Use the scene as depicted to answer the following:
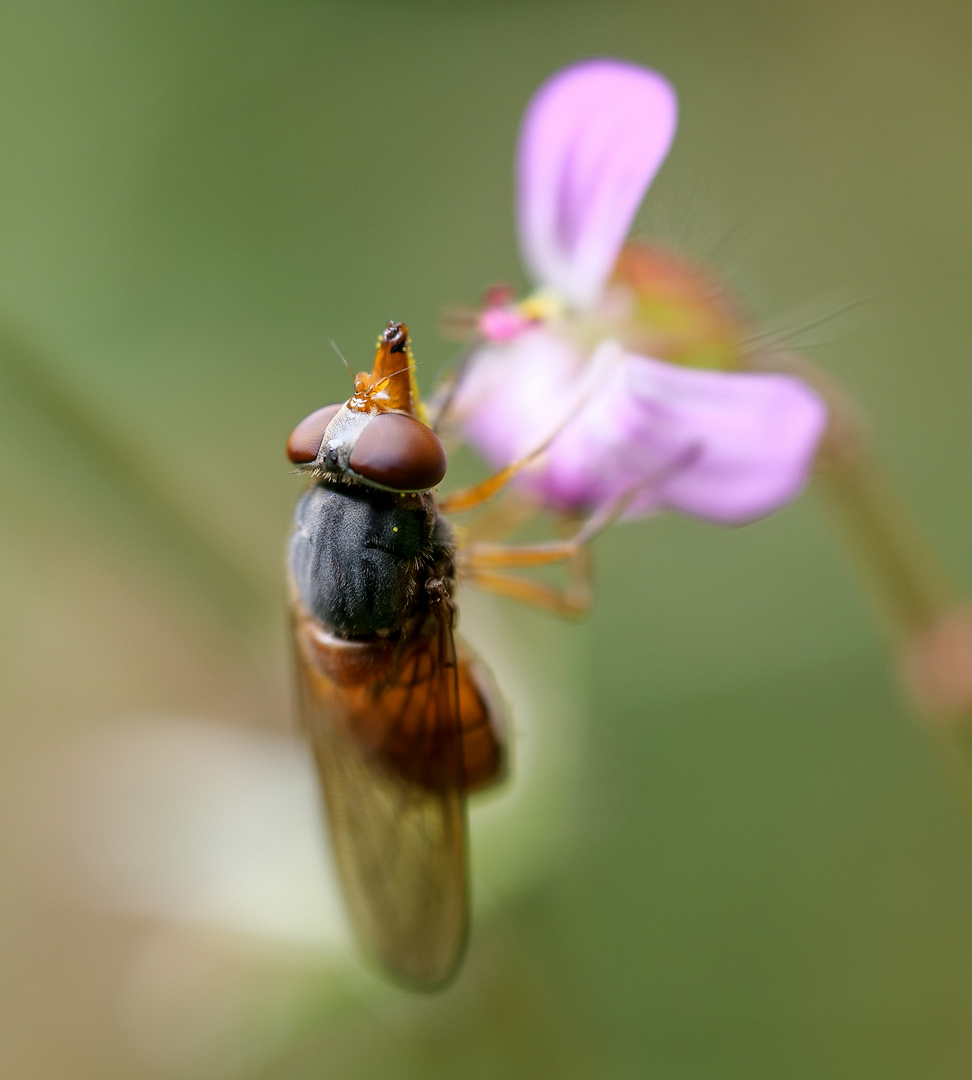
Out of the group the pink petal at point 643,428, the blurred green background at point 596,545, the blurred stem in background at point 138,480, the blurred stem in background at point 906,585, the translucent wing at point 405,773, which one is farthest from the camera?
the blurred green background at point 596,545

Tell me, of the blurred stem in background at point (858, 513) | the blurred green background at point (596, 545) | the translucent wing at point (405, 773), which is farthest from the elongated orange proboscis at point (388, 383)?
the blurred green background at point (596, 545)

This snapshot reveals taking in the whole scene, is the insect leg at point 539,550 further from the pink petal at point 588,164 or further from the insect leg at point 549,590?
the pink petal at point 588,164

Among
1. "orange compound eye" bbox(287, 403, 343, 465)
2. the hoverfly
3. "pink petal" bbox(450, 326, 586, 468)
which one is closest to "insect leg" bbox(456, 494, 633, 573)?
the hoverfly

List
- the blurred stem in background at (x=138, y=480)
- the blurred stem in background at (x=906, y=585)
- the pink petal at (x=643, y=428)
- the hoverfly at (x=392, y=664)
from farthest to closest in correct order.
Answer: the blurred stem in background at (x=138, y=480) < the blurred stem in background at (x=906, y=585) < the hoverfly at (x=392, y=664) < the pink petal at (x=643, y=428)

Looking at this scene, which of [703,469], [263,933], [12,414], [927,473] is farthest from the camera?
[927,473]

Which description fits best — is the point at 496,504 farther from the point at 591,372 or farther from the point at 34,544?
the point at 34,544

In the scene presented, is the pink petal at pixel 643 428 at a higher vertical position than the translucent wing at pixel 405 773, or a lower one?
higher

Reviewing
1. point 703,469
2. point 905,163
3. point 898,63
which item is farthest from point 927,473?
point 703,469

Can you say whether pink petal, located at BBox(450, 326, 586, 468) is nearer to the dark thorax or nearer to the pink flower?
the pink flower

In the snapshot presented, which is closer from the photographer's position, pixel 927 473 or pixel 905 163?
pixel 927 473
